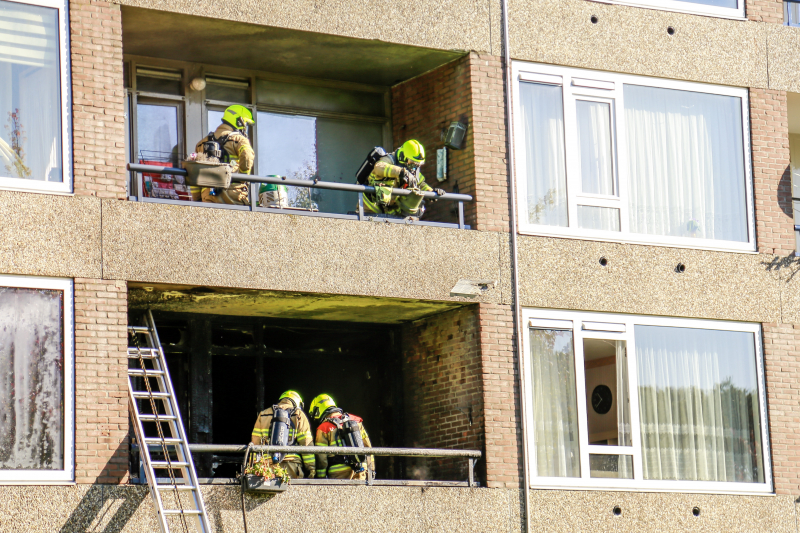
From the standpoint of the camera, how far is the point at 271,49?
49.5ft

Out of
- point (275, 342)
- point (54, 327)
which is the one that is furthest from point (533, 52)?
point (54, 327)

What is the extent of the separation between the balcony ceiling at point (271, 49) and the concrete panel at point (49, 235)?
7.81ft

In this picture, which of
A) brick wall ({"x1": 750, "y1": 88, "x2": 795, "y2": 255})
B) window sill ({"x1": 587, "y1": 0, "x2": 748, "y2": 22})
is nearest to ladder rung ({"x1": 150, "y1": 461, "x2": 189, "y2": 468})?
window sill ({"x1": 587, "y1": 0, "x2": 748, "y2": 22})

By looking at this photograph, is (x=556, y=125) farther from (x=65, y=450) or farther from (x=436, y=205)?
(x=65, y=450)

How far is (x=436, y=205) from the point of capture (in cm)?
1544

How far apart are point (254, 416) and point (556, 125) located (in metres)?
5.04

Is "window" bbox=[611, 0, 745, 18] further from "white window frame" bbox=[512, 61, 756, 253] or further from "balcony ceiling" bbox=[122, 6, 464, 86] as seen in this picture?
"balcony ceiling" bbox=[122, 6, 464, 86]

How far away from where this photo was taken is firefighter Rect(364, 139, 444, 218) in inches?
574

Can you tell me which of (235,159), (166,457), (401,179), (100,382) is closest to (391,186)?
(401,179)

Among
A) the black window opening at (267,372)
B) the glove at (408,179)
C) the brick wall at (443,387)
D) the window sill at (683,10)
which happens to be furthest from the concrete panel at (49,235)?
the window sill at (683,10)

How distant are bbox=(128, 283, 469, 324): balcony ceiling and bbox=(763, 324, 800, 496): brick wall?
4003 millimetres

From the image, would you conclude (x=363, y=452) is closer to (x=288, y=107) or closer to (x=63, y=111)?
(x=63, y=111)

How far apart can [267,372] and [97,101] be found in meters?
4.19

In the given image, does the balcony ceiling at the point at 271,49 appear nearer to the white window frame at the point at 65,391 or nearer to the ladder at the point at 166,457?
the white window frame at the point at 65,391
